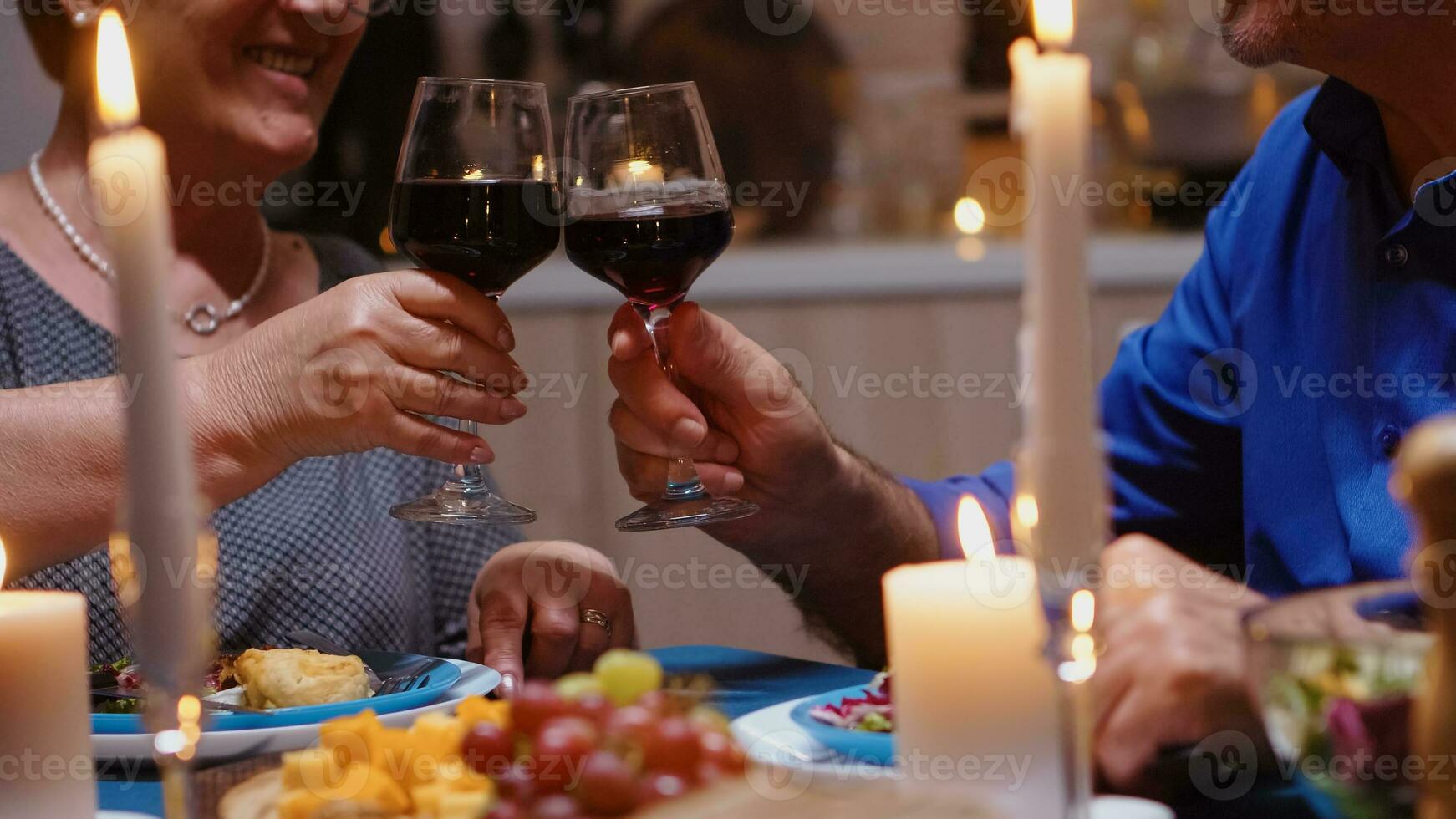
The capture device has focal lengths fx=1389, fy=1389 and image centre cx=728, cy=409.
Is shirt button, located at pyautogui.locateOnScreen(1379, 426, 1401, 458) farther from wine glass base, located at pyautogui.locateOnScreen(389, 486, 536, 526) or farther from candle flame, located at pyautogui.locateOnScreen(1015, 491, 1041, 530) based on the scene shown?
candle flame, located at pyautogui.locateOnScreen(1015, 491, 1041, 530)

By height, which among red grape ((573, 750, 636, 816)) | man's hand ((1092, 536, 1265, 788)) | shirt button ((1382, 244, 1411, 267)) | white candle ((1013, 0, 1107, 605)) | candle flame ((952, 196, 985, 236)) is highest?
candle flame ((952, 196, 985, 236))

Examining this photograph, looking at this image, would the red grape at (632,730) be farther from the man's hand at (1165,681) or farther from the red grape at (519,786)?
the man's hand at (1165,681)

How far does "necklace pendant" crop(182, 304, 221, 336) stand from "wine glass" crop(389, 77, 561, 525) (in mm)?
572

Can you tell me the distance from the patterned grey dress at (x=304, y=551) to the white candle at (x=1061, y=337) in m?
1.14

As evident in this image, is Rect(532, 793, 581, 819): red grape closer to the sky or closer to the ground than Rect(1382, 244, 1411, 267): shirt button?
closer to the ground

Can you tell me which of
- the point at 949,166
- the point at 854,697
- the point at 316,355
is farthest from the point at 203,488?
the point at 949,166

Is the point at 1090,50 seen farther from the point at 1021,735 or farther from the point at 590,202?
the point at 1021,735

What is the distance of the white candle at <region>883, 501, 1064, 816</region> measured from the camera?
0.61 m

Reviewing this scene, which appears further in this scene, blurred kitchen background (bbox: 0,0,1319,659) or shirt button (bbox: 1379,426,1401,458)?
blurred kitchen background (bbox: 0,0,1319,659)

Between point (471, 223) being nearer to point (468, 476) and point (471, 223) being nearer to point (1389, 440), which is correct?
point (468, 476)

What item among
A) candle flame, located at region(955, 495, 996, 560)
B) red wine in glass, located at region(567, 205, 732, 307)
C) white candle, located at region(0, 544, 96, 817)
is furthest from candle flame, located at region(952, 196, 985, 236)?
white candle, located at region(0, 544, 96, 817)

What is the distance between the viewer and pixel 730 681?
41.3 inches

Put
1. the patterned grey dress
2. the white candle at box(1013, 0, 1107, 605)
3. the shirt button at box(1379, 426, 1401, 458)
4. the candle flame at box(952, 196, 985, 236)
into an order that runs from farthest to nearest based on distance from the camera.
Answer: the candle flame at box(952, 196, 985, 236), the patterned grey dress, the shirt button at box(1379, 426, 1401, 458), the white candle at box(1013, 0, 1107, 605)

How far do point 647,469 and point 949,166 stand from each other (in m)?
2.10
